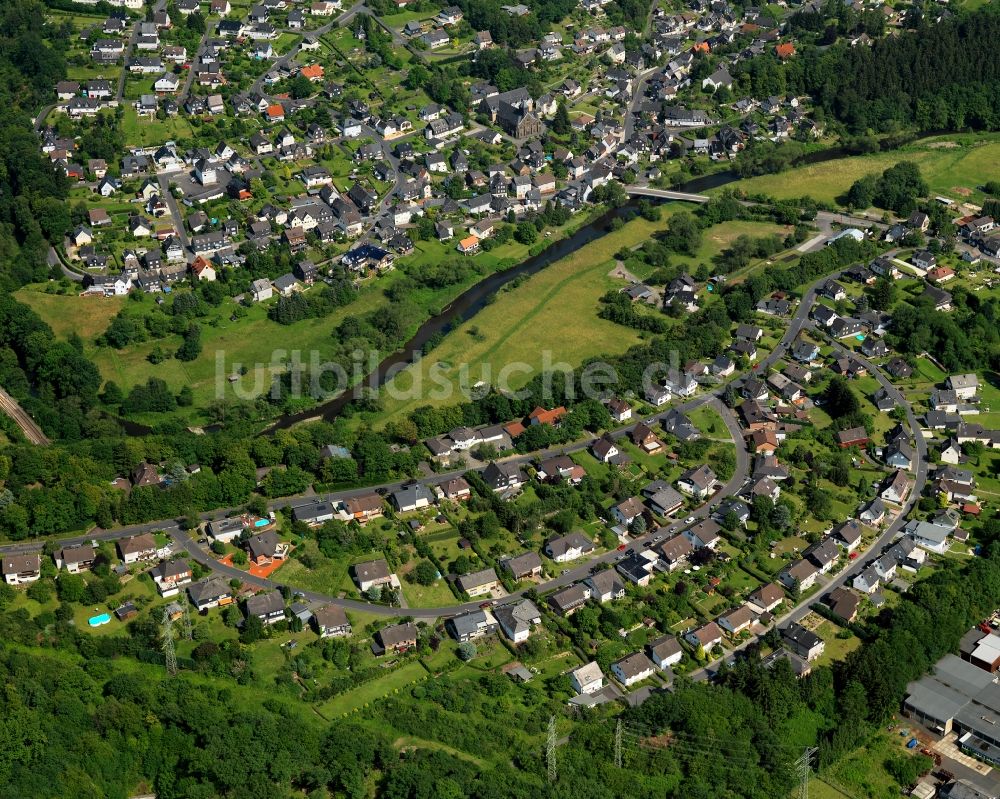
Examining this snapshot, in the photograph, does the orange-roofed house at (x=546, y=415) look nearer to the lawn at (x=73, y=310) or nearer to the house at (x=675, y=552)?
the house at (x=675, y=552)

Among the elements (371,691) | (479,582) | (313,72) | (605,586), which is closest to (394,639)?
(371,691)

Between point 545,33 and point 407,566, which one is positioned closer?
point 407,566

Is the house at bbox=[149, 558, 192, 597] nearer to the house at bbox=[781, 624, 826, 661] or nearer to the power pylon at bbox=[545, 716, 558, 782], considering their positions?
the power pylon at bbox=[545, 716, 558, 782]

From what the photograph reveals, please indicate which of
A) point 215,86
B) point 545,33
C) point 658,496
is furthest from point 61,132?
point 658,496

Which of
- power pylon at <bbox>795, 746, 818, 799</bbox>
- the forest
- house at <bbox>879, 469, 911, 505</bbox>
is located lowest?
power pylon at <bbox>795, 746, 818, 799</bbox>

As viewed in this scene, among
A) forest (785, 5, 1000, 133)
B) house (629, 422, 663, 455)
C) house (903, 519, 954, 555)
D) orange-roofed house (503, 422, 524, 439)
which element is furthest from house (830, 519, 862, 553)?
forest (785, 5, 1000, 133)

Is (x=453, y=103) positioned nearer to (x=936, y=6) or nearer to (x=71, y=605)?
(x=936, y=6)
